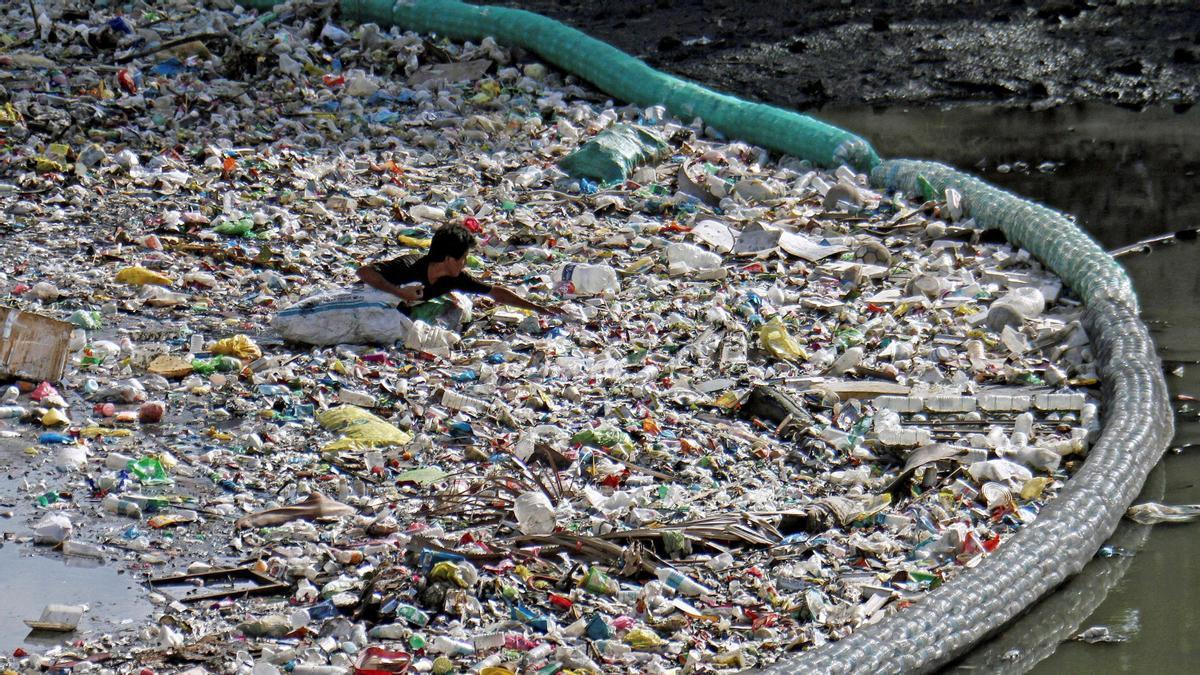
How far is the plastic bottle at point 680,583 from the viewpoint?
12.4ft

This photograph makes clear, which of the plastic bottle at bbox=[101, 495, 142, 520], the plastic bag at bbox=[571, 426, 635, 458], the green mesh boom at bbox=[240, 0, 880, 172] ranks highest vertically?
the green mesh boom at bbox=[240, 0, 880, 172]

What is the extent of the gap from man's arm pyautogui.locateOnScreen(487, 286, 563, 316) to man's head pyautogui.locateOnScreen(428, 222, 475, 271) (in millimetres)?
204

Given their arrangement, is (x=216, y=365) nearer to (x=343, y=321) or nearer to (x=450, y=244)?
(x=343, y=321)

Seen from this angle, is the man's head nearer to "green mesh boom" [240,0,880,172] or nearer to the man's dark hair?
the man's dark hair

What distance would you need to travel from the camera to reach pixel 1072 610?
4027 millimetres

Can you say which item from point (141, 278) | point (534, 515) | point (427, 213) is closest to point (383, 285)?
point (141, 278)

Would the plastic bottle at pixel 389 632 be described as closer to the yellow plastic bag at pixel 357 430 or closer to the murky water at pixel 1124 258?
the yellow plastic bag at pixel 357 430

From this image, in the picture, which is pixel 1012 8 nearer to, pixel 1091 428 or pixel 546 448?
pixel 1091 428

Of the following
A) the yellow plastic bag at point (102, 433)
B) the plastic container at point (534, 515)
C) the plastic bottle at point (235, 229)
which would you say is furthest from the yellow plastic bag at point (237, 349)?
the plastic container at point (534, 515)

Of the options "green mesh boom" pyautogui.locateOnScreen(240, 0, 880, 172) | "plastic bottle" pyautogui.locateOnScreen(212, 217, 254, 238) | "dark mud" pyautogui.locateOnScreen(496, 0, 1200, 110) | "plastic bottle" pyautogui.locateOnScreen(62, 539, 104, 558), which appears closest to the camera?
"plastic bottle" pyautogui.locateOnScreen(62, 539, 104, 558)

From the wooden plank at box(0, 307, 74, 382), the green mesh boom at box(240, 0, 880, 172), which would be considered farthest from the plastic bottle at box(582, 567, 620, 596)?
the green mesh boom at box(240, 0, 880, 172)

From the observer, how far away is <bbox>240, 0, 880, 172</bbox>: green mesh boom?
751cm

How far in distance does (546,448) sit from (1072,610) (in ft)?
5.19

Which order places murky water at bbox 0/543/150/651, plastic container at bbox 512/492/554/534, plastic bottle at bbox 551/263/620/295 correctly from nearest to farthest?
murky water at bbox 0/543/150/651, plastic container at bbox 512/492/554/534, plastic bottle at bbox 551/263/620/295
